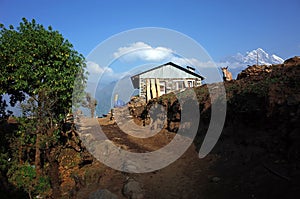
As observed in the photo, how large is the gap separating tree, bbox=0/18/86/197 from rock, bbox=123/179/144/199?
3.93 m

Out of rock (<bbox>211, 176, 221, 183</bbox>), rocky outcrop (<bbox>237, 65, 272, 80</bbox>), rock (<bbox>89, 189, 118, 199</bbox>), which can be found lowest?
rock (<bbox>89, 189, 118, 199</bbox>)

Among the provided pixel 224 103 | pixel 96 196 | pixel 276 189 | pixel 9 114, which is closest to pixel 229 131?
pixel 224 103

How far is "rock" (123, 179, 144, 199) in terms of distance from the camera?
5719 mm

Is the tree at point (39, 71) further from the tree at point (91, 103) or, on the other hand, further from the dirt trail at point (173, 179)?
the tree at point (91, 103)

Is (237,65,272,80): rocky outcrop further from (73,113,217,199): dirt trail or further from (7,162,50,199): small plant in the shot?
(7,162,50,199): small plant

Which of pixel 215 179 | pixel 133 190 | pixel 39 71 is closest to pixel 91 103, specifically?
pixel 39 71

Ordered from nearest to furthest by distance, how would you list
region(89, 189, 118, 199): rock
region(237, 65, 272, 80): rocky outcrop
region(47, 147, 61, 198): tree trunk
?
region(89, 189, 118, 199): rock < region(47, 147, 61, 198): tree trunk < region(237, 65, 272, 80): rocky outcrop

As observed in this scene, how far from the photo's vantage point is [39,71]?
8594mm

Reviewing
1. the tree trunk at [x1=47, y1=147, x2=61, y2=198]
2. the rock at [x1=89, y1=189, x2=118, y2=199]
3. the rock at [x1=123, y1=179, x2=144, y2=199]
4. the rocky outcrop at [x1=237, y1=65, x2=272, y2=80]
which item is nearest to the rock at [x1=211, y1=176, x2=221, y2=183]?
the rock at [x1=123, y1=179, x2=144, y2=199]

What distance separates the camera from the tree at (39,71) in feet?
26.9

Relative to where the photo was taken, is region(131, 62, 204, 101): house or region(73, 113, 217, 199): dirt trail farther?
region(131, 62, 204, 101): house

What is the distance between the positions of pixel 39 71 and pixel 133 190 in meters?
5.93

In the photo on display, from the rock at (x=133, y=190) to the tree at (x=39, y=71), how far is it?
12.9 feet

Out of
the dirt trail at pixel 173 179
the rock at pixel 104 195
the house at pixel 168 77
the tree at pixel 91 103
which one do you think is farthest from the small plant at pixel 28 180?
the house at pixel 168 77
